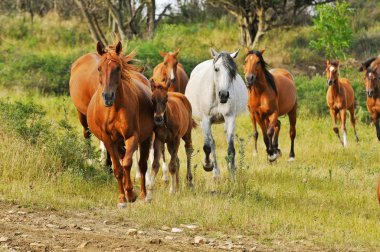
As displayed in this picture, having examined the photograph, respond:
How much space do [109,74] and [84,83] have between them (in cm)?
278

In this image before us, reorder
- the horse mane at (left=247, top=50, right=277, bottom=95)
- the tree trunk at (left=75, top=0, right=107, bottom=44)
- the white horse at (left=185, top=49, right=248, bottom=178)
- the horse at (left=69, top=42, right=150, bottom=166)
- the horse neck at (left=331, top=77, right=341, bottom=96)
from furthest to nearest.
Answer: the tree trunk at (left=75, top=0, right=107, bottom=44)
the horse neck at (left=331, top=77, right=341, bottom=96)
the horse mane at (left=247, top=50, right=277, bottom=95)
the white horse at (left=185, top=49, right=248, bottom=178)
the horse at (left=69, top=42, right=150, bottom=166)

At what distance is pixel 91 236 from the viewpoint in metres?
7.88

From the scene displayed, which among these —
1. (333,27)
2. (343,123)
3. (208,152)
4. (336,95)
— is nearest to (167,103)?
(208,152)

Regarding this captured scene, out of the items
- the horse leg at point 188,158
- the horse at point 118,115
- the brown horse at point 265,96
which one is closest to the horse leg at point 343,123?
the brown horse at point 265,96

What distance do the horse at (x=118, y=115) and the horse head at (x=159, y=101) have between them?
0.65 feet

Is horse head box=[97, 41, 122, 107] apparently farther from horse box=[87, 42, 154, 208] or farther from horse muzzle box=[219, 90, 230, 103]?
horse muzzle box=[219, 90, 230, 103]

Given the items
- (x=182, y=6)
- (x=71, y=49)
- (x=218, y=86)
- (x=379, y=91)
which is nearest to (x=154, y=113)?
(x=218, y=86)

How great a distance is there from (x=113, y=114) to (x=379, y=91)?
32.1 feet

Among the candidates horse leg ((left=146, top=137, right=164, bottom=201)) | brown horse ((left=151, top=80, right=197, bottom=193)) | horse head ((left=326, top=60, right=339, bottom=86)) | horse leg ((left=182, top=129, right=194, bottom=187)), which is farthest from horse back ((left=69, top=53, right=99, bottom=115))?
horse head ((left=326, top=60, right=339, bottom=86))

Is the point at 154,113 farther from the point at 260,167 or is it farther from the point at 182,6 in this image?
the point at 182,6

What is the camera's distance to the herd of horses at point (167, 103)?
31.1 ft

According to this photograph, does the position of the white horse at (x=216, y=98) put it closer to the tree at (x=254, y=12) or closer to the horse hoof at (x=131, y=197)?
the horse hoof at (x=131, y=197)

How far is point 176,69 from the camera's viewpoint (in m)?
14.8

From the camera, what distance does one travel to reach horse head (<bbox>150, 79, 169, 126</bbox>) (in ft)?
32.3
